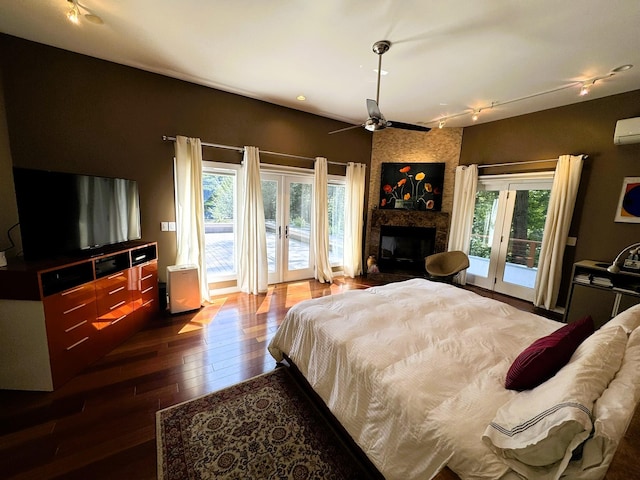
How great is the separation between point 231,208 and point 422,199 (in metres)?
3.49

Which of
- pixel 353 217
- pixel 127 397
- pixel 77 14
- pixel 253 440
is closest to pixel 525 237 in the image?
pixel 353 217

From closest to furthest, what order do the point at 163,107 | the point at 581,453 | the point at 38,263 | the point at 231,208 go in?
1. the point at 581,453
2. the point at 38,263
3. the point at 163,107
4. the point at 231,208

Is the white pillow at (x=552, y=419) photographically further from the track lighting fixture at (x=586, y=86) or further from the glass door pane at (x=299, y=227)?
the glass door pane at (x=299, y=227)

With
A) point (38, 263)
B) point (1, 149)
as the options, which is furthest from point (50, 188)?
point (1, 149)

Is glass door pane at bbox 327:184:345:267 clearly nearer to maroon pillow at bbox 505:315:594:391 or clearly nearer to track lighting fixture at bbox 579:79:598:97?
track lighting fixture at bbox 579:79:598:97

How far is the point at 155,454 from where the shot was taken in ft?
4.77

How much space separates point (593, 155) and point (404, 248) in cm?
288

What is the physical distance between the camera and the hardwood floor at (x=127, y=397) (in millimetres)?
1405

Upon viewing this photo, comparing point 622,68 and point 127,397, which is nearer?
point 127,397

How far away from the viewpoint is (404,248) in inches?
196

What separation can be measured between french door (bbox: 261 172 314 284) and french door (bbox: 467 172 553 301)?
310 centimetres

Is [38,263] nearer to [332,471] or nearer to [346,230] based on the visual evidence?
[332,471]

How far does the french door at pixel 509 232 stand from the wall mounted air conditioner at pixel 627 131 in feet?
2.38

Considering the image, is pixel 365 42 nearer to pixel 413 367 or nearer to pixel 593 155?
pixel 413 367
